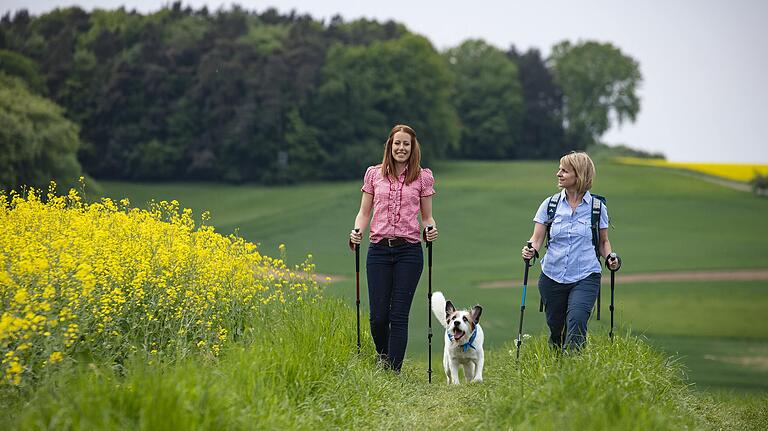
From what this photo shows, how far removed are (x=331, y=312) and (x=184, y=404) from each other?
3800mm

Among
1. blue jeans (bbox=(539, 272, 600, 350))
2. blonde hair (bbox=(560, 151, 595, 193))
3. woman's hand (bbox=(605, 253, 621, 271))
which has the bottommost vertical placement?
blue jeans (bbox=(539, 272, 600, 350))

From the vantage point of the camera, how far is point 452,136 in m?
76.6

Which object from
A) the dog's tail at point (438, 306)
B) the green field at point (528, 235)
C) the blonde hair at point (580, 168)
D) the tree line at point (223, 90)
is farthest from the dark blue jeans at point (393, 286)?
the tree line at point (223, 90)

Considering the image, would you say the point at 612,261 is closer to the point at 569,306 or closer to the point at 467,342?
the point at 569,306

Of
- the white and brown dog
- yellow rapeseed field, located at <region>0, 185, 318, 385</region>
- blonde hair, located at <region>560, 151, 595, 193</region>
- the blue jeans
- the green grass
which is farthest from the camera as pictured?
the white and brown dog

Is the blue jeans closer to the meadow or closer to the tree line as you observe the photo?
the meadow

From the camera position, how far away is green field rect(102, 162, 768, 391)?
847 inches

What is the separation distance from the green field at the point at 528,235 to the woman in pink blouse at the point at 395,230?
204cm

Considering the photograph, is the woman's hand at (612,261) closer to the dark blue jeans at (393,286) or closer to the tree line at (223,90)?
the dark blue jeans at (393,286)

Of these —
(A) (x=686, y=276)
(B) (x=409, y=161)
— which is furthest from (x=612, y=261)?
(A) (x=686, y=276)

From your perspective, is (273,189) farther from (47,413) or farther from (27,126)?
(47,413)

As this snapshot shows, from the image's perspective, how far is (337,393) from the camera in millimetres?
7469

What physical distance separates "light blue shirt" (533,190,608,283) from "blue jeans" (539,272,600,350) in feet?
0.26

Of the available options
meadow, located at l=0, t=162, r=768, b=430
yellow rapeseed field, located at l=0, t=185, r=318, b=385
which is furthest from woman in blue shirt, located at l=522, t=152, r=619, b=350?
yellow rapeseed field, located at l=0, t=185, r=318, b=385
